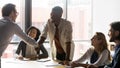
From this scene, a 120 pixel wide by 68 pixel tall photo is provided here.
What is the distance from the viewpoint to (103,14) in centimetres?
643

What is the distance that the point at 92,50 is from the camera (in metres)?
3.28

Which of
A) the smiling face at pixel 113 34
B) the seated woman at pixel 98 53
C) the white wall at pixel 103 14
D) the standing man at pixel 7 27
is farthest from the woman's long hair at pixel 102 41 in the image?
the white wall at pixel 103 14

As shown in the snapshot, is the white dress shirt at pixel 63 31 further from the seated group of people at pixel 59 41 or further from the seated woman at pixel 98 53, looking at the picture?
the seated woman at pixel 98 53

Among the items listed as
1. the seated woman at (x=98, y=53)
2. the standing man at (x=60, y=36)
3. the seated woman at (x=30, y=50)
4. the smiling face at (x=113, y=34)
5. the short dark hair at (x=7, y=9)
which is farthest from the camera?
the seated woman at (x=30, y=50)

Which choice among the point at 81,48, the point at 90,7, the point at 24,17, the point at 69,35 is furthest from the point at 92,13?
the point at 69,35

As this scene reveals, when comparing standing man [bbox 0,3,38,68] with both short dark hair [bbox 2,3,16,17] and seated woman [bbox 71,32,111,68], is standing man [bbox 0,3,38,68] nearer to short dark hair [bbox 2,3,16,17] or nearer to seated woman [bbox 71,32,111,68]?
short dark hair [bbox 2,3,16,17]

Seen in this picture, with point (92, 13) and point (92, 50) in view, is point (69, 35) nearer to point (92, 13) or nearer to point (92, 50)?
point (92, 50)

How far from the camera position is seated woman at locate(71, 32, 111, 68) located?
122 inches

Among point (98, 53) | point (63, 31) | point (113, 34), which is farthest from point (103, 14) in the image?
point (113, 34)

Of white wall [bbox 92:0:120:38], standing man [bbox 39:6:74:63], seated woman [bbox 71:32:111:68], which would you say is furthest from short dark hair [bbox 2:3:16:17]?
white wall [bbox 92:0:120:38]

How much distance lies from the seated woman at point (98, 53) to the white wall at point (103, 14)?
3.15 meters

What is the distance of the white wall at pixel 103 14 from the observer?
6275 mm

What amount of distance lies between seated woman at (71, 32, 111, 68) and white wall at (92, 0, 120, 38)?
3.15m

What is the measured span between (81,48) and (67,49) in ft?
9.75
